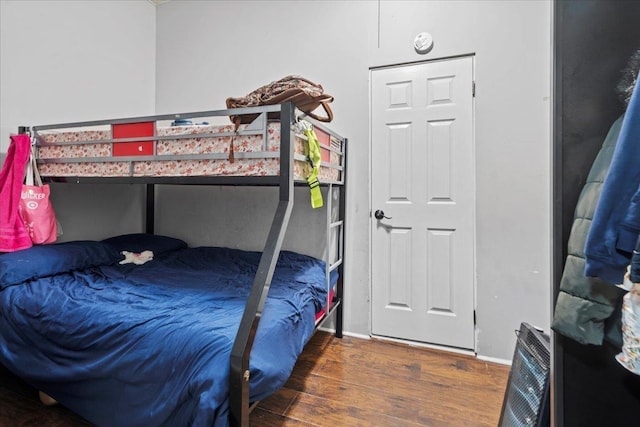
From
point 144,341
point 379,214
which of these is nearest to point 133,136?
point 144,341

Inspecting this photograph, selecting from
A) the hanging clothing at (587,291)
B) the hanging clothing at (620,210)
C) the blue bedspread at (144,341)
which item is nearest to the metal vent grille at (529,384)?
the hanging clothing at (587,291)

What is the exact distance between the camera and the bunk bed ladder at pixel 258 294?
114 centimetres

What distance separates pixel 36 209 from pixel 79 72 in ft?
3.94

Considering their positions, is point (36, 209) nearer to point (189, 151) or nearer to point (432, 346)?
point (189, 151)

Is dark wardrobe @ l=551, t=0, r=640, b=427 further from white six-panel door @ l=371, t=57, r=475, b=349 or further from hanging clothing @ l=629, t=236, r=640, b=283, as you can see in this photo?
white six-panel door @ l=371, t=57, r=475, b=349

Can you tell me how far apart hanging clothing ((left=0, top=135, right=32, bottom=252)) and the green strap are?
1.76m

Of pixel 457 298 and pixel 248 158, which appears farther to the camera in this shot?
pixel 457 298

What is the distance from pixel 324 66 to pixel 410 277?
180 cm

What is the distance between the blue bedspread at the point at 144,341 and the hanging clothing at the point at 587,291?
39.2 inches

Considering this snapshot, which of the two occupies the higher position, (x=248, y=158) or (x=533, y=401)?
(x=248, y=158)

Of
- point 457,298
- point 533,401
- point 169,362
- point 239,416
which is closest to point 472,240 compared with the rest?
point 457,298

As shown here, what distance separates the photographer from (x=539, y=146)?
6.89ft

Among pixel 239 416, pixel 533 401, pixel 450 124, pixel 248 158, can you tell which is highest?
pixel 450 124

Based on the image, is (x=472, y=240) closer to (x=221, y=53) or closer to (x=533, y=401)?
(x=533, y=401)
